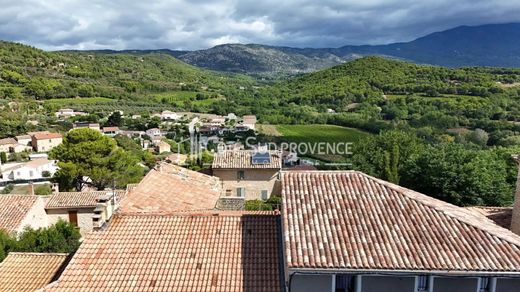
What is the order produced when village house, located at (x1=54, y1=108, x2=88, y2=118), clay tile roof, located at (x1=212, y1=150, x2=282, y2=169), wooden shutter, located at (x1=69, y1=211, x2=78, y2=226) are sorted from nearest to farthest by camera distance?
wooden shutter, located at (x1=69, y1=211, x2=78, y2=226), clay tile roof, located at (x1=212, y1=150, x2=282, y2=169), village house, located at (x1=54, y1=108, x2=88, y2=118)

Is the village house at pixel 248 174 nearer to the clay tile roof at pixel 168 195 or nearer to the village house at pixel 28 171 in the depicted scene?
the clay tile roof at pixel 168 195

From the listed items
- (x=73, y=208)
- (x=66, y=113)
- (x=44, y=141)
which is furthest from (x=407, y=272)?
(x=66, y=113)

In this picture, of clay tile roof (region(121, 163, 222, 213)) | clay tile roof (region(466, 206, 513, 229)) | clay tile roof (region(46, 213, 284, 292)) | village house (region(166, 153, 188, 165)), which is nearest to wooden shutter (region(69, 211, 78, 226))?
clay tile roof (region(121, 163, 222, 213))

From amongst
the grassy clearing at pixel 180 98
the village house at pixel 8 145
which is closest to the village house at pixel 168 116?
the grassy clearing at pixel 180 98

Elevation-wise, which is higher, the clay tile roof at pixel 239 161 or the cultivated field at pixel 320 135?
the clay tile roof at pixel 239 161

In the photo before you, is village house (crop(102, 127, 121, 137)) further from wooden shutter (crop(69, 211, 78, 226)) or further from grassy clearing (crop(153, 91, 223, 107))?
wooden shutter (crop(69, 211, 78, 226))

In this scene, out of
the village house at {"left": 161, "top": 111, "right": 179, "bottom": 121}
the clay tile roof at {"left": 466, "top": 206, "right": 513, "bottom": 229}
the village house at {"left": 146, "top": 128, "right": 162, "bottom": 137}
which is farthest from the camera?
the village house at {"left": 161, "top": 111, "right": 179, "bottom": 121}

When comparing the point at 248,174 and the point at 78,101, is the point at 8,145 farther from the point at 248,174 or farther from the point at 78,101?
the point at 248,174
